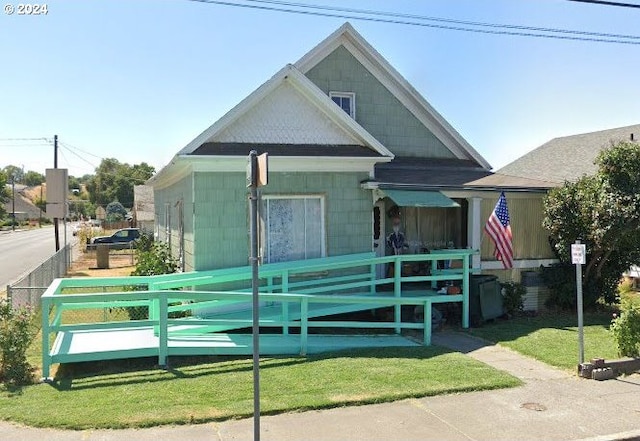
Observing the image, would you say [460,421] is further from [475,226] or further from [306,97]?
[306,97]

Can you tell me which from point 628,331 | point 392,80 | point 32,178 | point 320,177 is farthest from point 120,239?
point 32,178

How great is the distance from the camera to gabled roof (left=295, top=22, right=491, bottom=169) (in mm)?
14203

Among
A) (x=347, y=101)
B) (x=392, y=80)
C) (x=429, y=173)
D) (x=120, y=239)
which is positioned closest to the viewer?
(x=429, y=173)

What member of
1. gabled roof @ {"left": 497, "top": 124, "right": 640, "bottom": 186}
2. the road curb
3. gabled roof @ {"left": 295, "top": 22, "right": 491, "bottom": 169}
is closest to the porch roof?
gabled roof @ {"left": 295, "top": 22, "right": 491, "bottom": 169}

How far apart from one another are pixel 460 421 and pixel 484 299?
225 inches

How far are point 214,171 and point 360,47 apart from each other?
6096 millimetres

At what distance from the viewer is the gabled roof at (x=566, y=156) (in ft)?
69.7

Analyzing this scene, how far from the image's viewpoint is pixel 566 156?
23.4 metres

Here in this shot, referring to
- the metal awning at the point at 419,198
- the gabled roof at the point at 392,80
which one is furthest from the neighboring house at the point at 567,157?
the metal awning at the point at 419,198

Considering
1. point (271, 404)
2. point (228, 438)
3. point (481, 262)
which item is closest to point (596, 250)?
point (481, 262)

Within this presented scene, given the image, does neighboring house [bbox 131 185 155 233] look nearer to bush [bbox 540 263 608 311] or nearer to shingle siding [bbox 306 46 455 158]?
shingle siding [bbox 306 46 455 158]

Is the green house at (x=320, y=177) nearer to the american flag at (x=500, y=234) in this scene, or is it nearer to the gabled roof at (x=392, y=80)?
the gabled roof at (x=392, y=80)

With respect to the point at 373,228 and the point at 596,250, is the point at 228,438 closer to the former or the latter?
the point at 373,228

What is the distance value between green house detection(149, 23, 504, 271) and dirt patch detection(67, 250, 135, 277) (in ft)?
32.6
